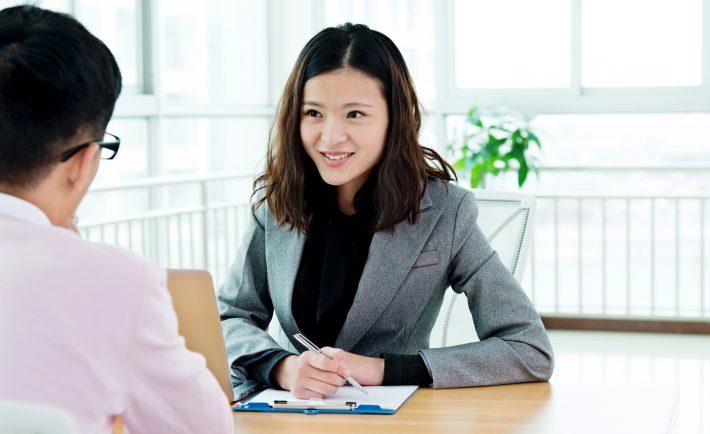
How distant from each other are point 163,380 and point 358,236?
0.92 metres

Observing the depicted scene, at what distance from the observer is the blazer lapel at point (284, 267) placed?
70.6 inches

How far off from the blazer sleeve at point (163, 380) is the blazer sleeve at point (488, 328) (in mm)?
629

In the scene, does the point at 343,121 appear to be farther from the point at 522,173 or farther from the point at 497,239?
the point at 522,173

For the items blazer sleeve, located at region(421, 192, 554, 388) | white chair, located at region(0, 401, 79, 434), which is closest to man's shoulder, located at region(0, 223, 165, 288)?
white chair, located at region(0, 401, 79, 434)

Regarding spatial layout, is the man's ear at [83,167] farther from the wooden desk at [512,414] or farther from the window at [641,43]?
the window at [641,43]

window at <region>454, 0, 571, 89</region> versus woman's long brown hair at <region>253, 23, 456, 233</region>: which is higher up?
window at <region>454, 0, 571, 89</region>

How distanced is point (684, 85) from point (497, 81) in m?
1.01

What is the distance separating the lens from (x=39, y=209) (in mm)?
963

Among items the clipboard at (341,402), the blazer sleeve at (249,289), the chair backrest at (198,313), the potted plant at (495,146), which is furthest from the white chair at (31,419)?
the potted plant at (495,146)

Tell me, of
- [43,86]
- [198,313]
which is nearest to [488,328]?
[198,313]

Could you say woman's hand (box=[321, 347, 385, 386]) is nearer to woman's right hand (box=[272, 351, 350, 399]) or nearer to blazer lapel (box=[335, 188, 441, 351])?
woman's right hand (box=[272, 351, 350, 399])

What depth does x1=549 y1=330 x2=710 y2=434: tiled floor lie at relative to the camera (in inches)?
152

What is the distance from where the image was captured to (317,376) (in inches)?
58.9

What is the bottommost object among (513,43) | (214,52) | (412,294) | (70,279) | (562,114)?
(412,294)
